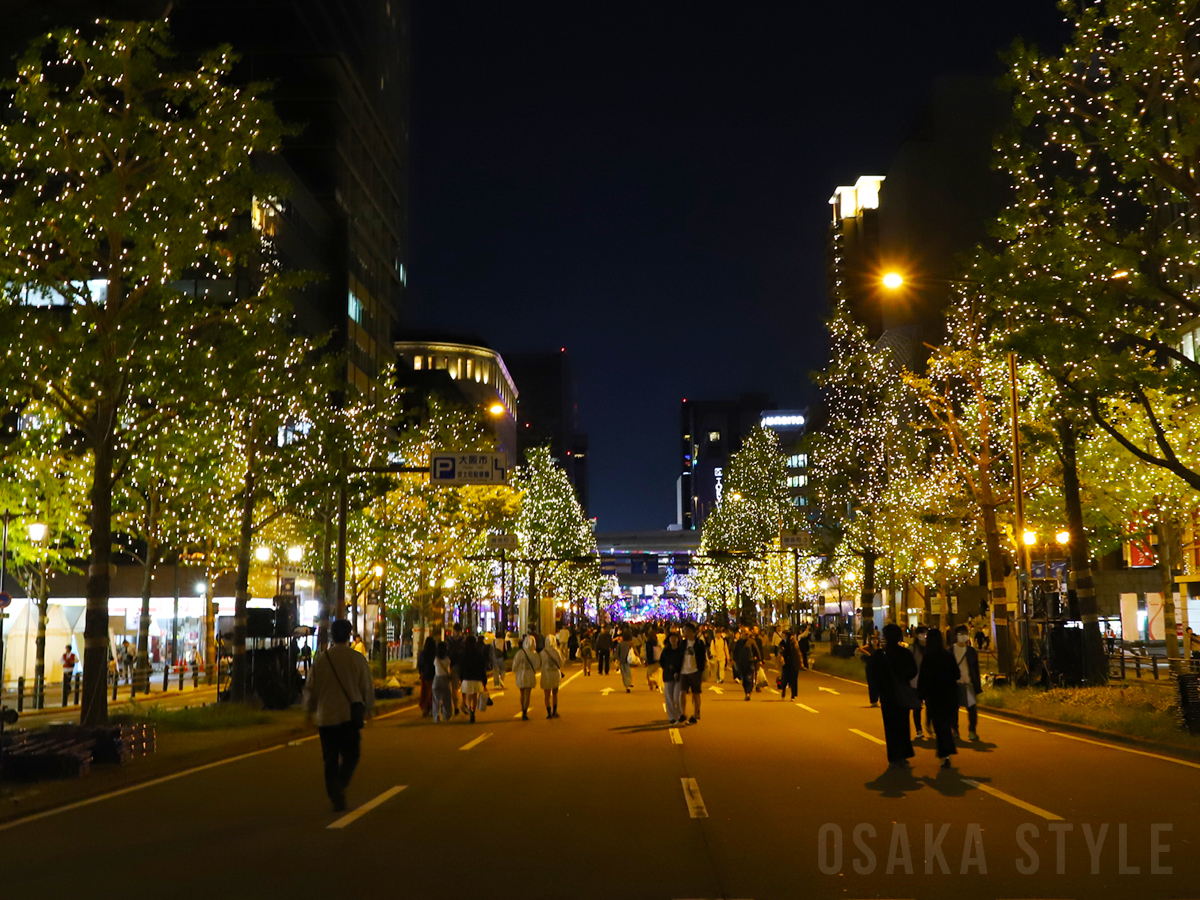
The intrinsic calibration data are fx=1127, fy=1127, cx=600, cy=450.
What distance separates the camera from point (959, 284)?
76.4 ft

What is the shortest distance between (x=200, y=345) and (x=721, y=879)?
14.3 m

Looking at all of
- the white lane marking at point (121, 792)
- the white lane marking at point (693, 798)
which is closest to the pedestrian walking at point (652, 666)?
the white lane marking at point (121, 792)

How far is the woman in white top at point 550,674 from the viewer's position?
2236cm

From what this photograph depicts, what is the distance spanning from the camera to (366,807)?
10.7 meters

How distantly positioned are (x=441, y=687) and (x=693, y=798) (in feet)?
39.1

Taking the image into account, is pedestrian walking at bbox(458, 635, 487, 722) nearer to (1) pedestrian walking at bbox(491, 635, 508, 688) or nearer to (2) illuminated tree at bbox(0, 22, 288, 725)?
(1) pedestrian walking at bbox(491, 635, 508, 688)

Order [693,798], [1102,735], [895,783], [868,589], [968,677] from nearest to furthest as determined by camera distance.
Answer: [693,798] < [895,783] < [1102,735] < [968,677] < [868,589]

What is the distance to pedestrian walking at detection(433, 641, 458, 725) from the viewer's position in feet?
73.0

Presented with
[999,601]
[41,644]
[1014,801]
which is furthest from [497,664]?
[1014,801]

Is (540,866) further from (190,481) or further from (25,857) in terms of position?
(190,481)

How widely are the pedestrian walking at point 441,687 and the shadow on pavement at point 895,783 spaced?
11.2 metres

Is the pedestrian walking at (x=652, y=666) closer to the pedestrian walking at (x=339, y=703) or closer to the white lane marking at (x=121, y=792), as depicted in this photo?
the white lane marking at (x=121, y=792)

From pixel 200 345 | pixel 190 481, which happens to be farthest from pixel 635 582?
pixel 200 345

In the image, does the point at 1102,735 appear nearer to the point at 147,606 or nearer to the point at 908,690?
the point at 908,690
